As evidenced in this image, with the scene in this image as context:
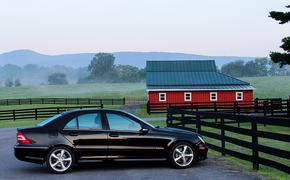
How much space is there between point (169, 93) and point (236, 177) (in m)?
44.0

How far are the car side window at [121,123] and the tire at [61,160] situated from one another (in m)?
1.17

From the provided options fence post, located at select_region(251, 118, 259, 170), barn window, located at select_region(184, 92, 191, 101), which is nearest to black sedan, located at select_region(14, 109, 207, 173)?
fence post, located at select_region(251, 118, 259, 170)

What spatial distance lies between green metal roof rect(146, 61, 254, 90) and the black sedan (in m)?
42.1

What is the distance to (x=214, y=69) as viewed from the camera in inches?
2404

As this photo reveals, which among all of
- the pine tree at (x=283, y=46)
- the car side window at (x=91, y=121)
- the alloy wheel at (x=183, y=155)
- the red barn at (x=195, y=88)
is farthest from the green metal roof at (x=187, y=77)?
the car side window at (x=91, y=121)

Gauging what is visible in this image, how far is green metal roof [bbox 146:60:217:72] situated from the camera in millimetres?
61300

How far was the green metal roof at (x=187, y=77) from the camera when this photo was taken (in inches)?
2174

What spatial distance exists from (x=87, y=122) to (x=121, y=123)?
0.79 metres

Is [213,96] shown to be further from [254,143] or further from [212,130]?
[254,143]

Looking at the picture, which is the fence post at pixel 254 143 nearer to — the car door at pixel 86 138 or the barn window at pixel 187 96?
the car door at pixel 86 138

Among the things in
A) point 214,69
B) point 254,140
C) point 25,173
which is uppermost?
point 214,69

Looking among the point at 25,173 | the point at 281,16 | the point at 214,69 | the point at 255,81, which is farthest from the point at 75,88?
the point at 25,173

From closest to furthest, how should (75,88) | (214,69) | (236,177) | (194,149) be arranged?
(236,177) < (194,149) < (214,69) < (75,88)

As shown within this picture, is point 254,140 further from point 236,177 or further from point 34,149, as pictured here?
point 34,149
